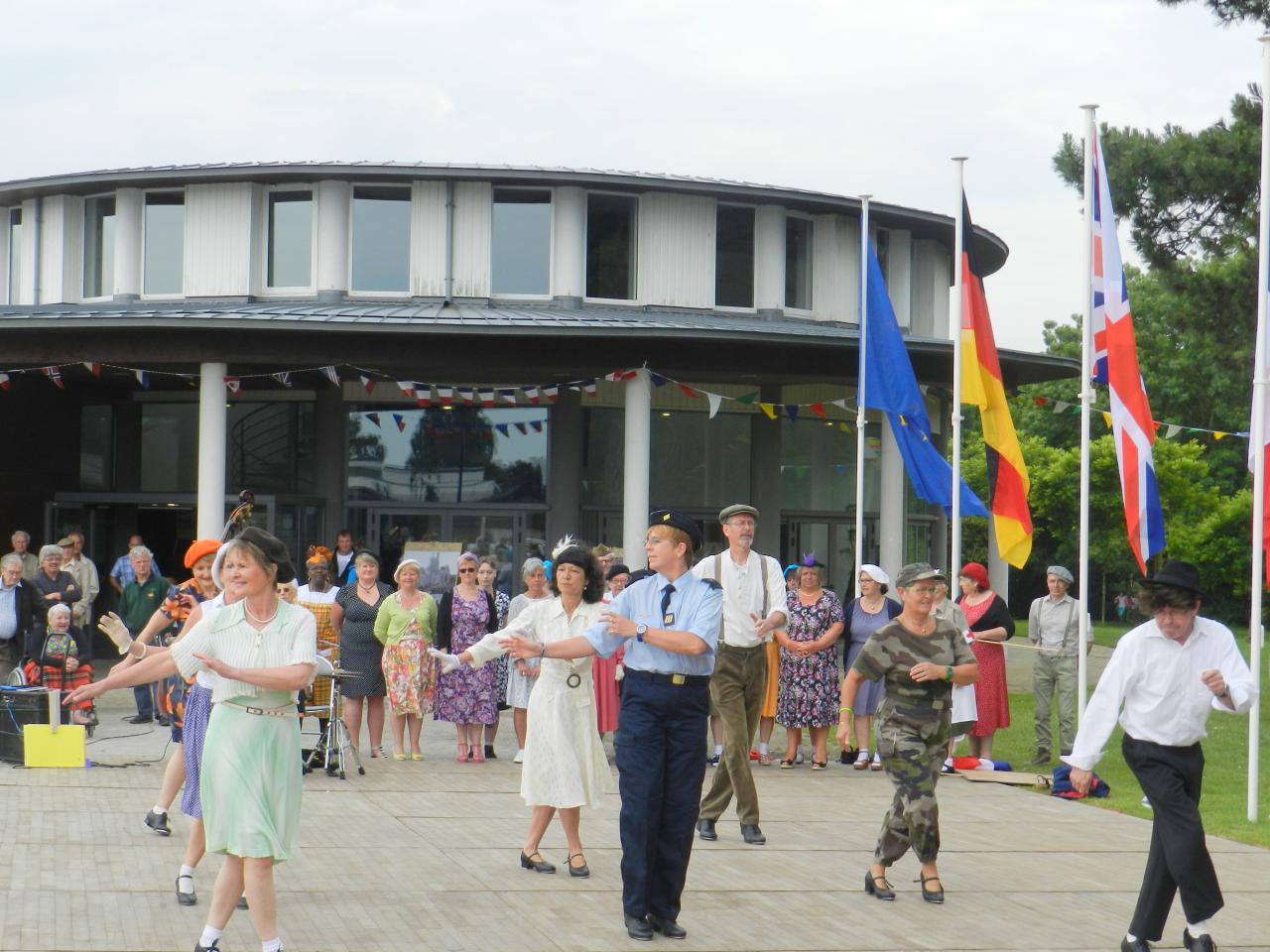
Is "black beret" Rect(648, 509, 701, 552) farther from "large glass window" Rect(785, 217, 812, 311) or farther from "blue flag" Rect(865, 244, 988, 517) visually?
"large glass window" Rect(785, 217, 812, 311)

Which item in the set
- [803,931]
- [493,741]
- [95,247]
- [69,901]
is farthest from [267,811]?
[95,247]

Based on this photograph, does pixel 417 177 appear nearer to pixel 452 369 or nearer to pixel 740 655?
pixel 452 369

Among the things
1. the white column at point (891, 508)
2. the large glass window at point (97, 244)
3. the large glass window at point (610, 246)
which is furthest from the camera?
the large glass window at point (97, 244)

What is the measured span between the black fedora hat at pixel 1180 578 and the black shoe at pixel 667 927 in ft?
9.06

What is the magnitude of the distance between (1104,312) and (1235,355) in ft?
31.8

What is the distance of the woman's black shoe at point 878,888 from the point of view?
8.72 meters

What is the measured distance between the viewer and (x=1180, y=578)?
7523mm

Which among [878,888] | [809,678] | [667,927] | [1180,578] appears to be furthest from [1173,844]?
[809,678]

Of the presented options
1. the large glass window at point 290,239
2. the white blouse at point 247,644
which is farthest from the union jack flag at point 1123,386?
the large glass window at point 290,239

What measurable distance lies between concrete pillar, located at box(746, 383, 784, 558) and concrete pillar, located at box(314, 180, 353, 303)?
7.24 meters

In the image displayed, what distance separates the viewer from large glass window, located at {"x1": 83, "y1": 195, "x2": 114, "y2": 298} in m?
26.3

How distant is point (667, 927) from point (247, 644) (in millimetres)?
2489

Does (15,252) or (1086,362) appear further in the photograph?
(15,252)

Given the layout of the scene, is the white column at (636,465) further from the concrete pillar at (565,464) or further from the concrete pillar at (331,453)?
the concrete pillar at (331,453)
